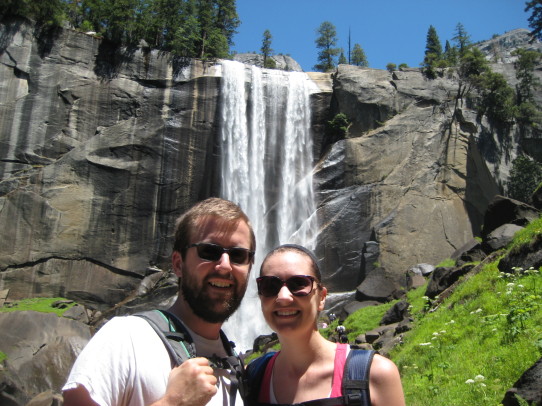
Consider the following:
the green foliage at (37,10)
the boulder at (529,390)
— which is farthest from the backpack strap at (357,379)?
the green foliage at (37,10)

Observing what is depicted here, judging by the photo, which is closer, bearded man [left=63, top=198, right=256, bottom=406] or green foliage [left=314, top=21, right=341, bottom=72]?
bearded man [left=63, top=198, right=256, bottom=406]

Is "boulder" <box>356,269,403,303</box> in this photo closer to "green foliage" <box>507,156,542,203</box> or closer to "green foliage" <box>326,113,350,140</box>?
"green foliage" <box>326,113,350,140</box>

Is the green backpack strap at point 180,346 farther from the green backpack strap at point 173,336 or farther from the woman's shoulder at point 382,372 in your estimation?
the woman's shoulder at point 382,372

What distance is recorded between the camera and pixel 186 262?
288 cm

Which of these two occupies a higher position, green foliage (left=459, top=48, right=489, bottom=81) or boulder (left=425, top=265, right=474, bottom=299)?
green foliage (left=459, top=48, right=489, bottom=81)

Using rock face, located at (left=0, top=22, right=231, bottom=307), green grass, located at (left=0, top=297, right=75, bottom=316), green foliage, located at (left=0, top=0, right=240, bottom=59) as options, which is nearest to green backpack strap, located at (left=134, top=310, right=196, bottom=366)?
green grass, located at (left=0, top=297, right=75, bottom=316)

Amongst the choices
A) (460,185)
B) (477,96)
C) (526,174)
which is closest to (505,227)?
(460,185)

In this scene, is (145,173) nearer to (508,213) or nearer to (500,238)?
(508,213)

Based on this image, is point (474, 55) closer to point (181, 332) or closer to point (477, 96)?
point (477, 96)

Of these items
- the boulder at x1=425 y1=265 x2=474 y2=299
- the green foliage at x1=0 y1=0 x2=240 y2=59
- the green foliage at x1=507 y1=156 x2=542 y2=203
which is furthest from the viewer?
the green foliage at x1=507 y1=156 x2=542 y2=203

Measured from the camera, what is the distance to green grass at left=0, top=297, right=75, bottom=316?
23.8m

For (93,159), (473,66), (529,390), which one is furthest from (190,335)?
(473,66)

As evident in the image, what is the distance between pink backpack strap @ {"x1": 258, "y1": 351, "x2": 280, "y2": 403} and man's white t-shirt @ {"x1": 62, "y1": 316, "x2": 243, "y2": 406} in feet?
2.84

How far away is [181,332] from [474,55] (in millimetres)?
38207
